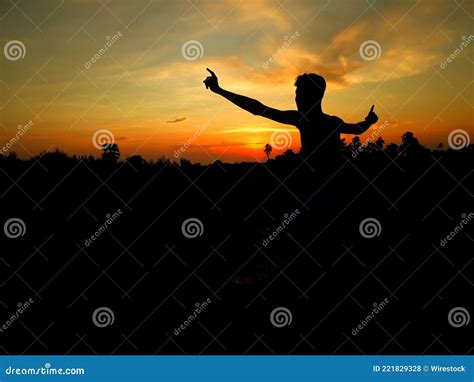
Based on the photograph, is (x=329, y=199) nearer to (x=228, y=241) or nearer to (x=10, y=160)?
(x=228, y=241)

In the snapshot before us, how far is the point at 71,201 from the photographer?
8.91 metres

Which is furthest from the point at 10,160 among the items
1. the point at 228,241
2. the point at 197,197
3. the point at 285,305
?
the point at 285,305

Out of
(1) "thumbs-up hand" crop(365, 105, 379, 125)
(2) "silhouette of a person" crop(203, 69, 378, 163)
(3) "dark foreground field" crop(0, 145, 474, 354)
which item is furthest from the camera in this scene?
(1) "thumbs-up hand" crop(365, 105, 379, 125)

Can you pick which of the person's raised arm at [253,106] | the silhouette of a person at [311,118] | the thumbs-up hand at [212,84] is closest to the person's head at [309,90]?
the silhouette of a person at [311,118]

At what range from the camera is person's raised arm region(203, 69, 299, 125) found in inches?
169

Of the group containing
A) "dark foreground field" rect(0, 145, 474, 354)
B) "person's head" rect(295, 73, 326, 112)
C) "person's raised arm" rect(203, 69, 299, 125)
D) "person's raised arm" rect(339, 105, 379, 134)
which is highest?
"person's raised arm" rect(339, 105, 379, 134)

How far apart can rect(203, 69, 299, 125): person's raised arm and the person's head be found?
13 cm

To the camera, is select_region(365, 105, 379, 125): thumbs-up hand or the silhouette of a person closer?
the silhouette of a person

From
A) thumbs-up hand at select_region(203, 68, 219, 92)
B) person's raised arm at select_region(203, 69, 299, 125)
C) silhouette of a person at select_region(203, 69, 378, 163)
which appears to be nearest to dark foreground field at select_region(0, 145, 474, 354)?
silhouette of a person at select_region(203, 69, 378, 163)

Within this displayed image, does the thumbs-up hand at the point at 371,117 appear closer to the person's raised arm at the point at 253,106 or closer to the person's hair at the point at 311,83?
the person's hair at the point at 311,83

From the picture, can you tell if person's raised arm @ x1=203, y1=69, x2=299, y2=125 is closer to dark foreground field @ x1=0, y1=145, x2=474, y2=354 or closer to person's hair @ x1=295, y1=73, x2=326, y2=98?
person's hair @ x1=295, y1=73, x2=326, y2=98

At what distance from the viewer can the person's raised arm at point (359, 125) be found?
448 centimetres

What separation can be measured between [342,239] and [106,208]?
18.8 ft

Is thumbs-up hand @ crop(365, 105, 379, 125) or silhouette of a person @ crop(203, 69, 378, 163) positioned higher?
thumbs-up hand @ crop(365, 105, 379, 125)
